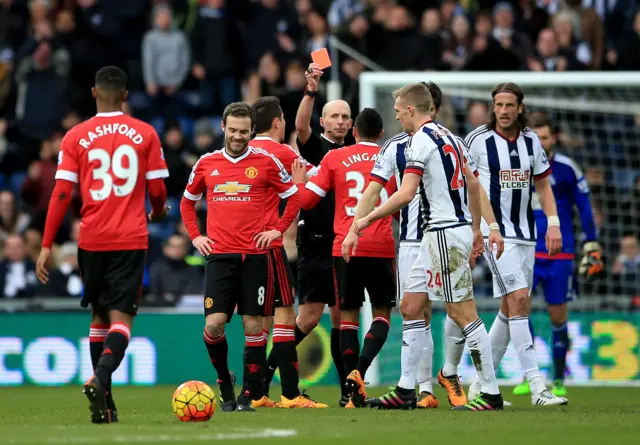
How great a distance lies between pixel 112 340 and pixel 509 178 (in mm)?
3621

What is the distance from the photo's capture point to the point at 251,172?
8.97m

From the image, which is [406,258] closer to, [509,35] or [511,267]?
[511,267]

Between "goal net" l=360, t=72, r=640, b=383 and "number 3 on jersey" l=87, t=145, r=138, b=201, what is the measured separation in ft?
17.6

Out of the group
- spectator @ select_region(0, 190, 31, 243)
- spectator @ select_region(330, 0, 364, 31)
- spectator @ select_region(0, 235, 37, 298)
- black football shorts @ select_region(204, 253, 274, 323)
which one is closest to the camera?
black football shorts @ select_region(204, 253, 274, 323)

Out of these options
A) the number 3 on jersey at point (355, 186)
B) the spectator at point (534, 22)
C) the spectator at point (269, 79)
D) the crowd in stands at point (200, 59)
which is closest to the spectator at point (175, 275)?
the crowd in stands at point (200, 59)

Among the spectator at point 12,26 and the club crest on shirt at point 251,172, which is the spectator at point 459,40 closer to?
the spectator at point 12,26

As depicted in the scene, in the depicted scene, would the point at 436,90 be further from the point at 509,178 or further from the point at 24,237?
the point at 24,237

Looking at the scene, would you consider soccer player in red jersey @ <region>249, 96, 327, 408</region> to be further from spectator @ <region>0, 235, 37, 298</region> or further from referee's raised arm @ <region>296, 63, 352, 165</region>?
spectator @ <region>0, 235, 37, 298</region>

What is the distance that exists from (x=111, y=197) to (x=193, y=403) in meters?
1.44

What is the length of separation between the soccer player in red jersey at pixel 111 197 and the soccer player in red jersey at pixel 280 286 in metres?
1.38

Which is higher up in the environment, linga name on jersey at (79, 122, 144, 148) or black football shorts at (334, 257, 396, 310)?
linga name on jersey at (79, 122, 144, 148)

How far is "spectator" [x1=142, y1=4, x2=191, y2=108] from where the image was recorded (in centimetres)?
1812

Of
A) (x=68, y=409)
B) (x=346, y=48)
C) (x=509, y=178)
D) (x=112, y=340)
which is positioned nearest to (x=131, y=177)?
(x=112, y=340)

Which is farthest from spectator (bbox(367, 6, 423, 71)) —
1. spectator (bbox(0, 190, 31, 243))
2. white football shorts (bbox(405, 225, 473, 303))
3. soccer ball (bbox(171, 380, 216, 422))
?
soccer ball (bbox(171, 380, 216, 422))
